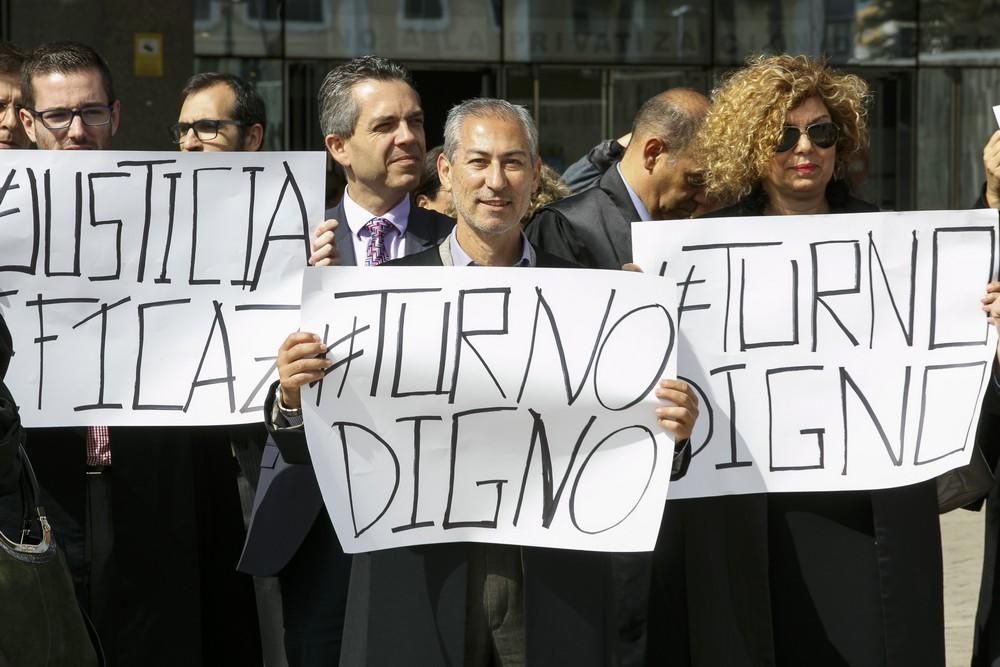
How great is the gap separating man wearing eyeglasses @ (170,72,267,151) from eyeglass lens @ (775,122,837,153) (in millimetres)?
1658

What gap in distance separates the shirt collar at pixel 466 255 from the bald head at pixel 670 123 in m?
1.32

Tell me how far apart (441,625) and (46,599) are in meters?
0.79

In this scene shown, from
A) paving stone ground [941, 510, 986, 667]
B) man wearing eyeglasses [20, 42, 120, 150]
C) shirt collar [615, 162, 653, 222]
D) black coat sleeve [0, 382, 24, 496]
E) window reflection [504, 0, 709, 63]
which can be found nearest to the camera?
black coat sleeve [0, 382, 24, 496]

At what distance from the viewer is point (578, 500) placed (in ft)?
10.6

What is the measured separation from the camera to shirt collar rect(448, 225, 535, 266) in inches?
132

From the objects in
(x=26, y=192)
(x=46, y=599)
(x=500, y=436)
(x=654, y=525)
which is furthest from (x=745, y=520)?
(x=26, y=192)

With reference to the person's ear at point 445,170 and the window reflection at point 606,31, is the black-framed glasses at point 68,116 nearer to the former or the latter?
the person's ear at point 445,170

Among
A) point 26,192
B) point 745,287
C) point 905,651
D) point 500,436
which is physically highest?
point 26,192

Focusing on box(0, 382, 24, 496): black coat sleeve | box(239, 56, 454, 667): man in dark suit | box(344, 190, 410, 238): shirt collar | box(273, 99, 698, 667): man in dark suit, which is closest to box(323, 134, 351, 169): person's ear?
box(239, 56, 454, 667): man in dark suit

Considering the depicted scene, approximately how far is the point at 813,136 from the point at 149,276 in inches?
65.9

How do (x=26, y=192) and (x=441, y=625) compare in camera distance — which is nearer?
(x=441, y=625)

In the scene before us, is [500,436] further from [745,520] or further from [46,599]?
[46,599]

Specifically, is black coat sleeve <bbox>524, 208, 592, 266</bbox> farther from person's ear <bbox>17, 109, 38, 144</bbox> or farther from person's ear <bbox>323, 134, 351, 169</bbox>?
person's ear <bbox>17, 109, 38, 144</bbox>

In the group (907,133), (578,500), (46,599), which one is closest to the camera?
(46,599)
